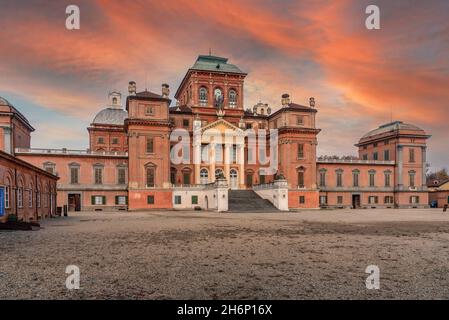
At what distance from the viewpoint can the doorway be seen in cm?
4613

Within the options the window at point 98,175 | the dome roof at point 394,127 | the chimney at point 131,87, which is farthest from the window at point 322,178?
the window at point 98,175

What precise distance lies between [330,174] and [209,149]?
70.6ft

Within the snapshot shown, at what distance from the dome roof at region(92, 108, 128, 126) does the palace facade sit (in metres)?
0.20

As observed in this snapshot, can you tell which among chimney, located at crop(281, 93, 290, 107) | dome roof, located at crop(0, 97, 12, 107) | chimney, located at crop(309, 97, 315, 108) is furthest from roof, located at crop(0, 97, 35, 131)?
chimney, located at crop(309, 97, 315, 108)

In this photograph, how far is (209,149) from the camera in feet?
166

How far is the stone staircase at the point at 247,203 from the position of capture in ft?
133

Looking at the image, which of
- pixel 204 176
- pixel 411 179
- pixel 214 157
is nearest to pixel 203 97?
pixel 214 157

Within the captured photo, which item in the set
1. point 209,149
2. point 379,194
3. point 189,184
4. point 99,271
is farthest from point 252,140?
point 99,271

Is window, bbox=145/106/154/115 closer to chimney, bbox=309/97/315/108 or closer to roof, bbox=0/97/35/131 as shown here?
roof, bbox=0/97/35/131

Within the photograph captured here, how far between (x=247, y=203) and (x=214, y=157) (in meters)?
10.6

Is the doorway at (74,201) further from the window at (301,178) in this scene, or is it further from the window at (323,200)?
the window at (323,200)

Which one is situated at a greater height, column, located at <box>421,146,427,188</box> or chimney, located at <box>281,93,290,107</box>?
chimney, located at <box>281,93,290,107</box>
